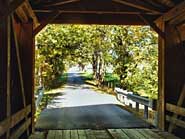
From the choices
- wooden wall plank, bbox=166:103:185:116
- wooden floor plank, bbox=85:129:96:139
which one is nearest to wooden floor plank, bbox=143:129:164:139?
wooden wall plank, bbox=166:103:185:116

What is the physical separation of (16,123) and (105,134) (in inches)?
106

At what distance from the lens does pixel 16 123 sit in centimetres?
687

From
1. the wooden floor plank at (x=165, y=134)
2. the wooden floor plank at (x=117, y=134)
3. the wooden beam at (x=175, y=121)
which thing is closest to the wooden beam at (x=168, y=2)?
the wooden beam at (x=175, y=121)

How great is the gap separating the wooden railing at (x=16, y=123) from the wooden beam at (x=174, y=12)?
3.99 meters

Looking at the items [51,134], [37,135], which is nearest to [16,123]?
[37,135]

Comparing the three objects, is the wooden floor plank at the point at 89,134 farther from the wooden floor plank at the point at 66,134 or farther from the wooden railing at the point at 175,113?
the wooden railing at the point at 175,113

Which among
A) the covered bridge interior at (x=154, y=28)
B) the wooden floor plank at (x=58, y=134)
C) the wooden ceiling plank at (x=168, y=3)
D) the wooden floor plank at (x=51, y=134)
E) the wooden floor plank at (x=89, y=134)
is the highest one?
the wooden ceiling plank at (x=168, y=3)

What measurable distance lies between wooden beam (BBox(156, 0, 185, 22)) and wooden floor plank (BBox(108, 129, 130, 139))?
9.88ft

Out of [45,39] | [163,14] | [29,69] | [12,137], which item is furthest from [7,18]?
[45,39]

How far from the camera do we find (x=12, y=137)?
6.58 m

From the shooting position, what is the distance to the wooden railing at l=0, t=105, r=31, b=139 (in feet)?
18.4

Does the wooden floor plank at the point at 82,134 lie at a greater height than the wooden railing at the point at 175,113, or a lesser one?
lesser

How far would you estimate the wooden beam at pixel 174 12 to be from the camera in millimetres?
7954

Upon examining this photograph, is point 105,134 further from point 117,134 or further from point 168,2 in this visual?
point 168,2
